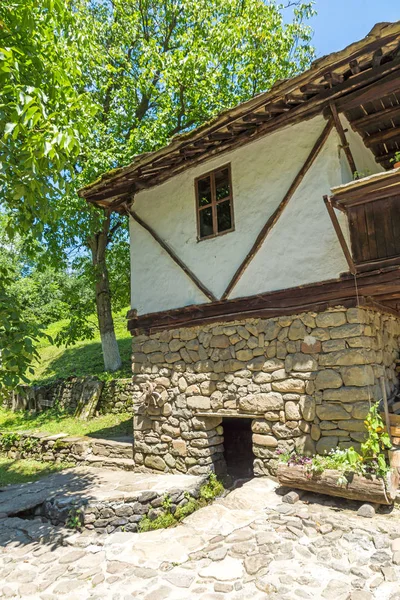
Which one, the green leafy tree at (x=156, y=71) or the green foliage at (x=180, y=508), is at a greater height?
the green leafy tree at (x=156, y=71)

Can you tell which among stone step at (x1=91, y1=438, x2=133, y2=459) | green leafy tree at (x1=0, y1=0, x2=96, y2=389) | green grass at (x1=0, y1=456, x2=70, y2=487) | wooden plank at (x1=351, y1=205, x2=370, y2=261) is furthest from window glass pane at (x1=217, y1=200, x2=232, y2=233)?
green grass at (x1=0, y1=456, x2=70, y2=487)

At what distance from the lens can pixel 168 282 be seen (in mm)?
6906

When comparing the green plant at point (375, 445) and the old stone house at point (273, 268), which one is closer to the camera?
the green plant at point (375, 445)

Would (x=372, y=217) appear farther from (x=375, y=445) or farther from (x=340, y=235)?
(x=375, y=445)

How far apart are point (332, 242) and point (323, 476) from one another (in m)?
2.69

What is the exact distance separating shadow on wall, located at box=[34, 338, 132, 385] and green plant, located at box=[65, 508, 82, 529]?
5.90 meters

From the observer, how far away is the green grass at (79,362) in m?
12.3

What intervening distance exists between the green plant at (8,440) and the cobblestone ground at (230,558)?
195 inches

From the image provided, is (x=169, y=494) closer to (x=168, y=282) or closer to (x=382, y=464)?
(x=382, y=464)

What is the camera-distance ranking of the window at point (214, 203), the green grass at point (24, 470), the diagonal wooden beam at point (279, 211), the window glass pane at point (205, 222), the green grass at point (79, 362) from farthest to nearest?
the green grass at point (79, 362)
the green grass at point (24, 470)
the window glass pane at point (205, 222)
the window at point (214, 203)
the diagonal wooden beam at point (279, 211)

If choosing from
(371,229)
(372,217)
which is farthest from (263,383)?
(372,217)

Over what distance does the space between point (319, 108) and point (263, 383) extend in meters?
3.61

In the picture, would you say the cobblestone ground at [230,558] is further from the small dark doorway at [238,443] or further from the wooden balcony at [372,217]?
the wooden balcony at [372,217]

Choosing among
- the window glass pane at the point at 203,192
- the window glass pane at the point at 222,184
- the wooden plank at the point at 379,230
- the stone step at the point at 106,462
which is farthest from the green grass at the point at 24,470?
the wooden plank at the point at 379,230
